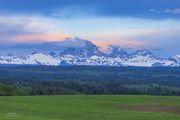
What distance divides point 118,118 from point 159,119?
4.47m

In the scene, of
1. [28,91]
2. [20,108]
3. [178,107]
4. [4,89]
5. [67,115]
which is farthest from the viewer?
[28,91]

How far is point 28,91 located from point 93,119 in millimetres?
112456

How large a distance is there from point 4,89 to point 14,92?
3.34m

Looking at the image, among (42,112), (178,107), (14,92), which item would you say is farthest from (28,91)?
(42,112)

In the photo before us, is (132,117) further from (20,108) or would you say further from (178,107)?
(178,107)

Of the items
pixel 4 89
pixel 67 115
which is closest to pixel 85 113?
pixel 67 115

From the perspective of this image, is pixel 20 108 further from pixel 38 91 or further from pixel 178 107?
pixel 38 91

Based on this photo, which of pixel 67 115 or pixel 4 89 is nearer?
pixel 67 115

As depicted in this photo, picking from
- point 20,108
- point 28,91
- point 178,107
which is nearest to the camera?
point 20,108

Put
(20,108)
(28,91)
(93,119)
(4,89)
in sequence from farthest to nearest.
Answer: (28,91) → (4,89) → (20,108) → (93,119)

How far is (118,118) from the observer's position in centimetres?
5506

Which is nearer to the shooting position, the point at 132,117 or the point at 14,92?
the point at 132,117

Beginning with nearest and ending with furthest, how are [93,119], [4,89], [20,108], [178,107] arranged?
1. [93,119]
2. [20,108]
3. [178,107]
4. [4,89]

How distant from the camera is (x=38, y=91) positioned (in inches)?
6476
